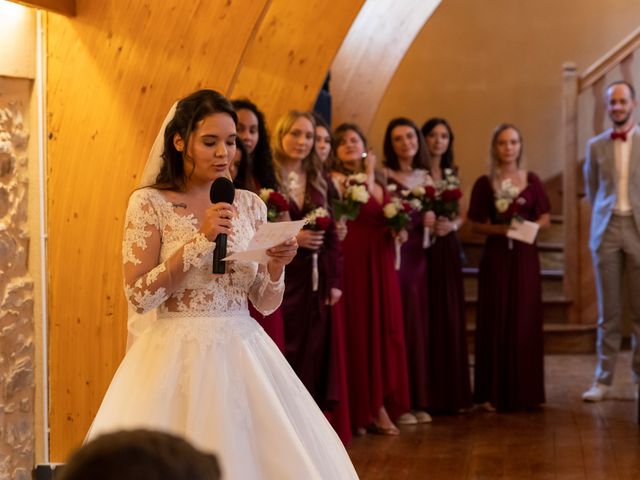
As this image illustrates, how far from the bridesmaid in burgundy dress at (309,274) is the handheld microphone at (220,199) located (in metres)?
2.17

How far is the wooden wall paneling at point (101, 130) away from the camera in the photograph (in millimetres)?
4535

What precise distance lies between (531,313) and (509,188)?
829 millimetres

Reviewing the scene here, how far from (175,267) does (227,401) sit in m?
0.41

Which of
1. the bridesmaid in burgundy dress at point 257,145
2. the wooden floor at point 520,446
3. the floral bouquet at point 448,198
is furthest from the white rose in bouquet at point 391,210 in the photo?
the bridesmaid in burgundy dress at point 257,145

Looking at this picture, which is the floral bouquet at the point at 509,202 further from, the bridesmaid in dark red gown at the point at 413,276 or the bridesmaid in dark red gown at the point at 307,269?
the bridesmaid in dark red gown at the point at 307,269

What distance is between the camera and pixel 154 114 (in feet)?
15.0

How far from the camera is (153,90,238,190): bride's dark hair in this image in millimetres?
3346

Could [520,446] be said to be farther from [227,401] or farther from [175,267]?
[175,267]

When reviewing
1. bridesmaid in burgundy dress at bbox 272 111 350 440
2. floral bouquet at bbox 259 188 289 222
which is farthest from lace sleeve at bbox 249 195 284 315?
bridesmaid in burgundy dress at bbox 272 111 350 440

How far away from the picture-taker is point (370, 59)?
26.5ft

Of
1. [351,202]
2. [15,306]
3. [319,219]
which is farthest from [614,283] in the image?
[15,306]

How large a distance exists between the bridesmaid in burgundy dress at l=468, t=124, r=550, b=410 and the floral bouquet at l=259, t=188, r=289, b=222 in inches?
91.4

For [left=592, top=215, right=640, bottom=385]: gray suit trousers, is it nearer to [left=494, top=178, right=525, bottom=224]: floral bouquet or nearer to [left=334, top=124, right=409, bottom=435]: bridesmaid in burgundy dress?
[left=494, top=178, right=525, bottom=224]: floral bouquet

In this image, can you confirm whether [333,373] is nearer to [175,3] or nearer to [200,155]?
[175,3]
